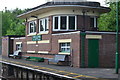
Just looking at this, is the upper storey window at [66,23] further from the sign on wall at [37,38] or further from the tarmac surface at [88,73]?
the tarmac surface at [88,73]

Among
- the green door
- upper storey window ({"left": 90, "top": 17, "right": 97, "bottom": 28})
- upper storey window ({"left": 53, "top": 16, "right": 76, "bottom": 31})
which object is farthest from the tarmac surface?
upper storey window ({"left": 90, "top": 17, "right": 97, "bottom": 28})

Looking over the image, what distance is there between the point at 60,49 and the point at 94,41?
426cm

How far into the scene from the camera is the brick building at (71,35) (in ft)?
61.6

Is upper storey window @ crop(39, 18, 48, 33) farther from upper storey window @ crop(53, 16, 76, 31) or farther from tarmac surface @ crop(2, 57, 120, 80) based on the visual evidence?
tarmac surface @ crop(2, 57, 120, 80)

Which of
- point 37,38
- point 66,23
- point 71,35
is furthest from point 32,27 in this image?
point 71,35

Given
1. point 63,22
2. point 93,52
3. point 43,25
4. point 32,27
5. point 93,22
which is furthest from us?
point 32,27

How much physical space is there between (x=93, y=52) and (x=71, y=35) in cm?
254

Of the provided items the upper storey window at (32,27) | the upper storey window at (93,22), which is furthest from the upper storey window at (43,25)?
the upper storey window at (93,22)

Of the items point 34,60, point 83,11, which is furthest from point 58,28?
point 34,60

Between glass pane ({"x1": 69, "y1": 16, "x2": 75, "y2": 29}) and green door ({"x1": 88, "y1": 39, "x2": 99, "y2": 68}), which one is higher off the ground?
glass pane ({"x1": 69, "y1": 16, "x2": 75, "y2": 29})

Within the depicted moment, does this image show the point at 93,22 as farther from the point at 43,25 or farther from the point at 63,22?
the point at 43,25

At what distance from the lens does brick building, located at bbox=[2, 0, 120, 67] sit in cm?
1878

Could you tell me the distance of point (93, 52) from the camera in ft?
61.7

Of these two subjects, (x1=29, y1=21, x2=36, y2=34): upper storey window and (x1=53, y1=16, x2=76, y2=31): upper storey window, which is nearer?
(x1=53, y1=16, x2=76, y2=31): upper storey window
